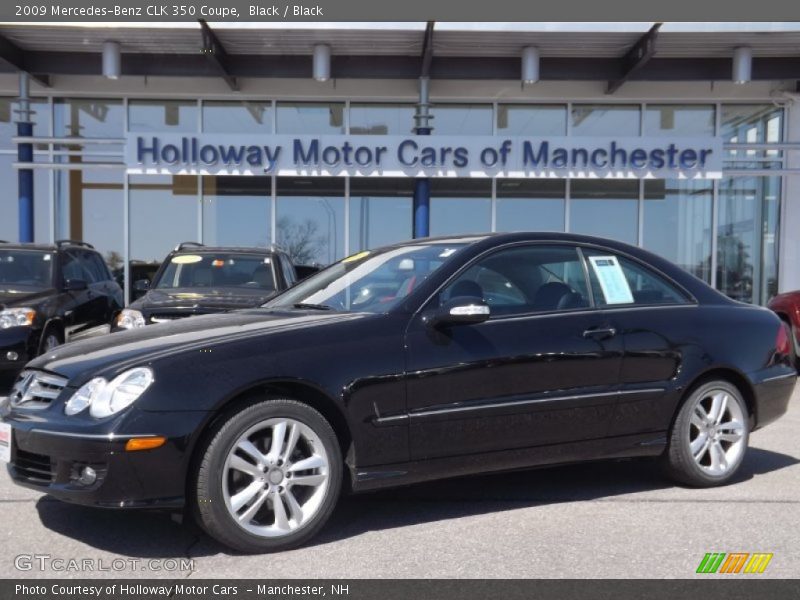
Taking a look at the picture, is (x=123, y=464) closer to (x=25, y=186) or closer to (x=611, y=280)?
(x=611, y=280)

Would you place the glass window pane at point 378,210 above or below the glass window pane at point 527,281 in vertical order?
above

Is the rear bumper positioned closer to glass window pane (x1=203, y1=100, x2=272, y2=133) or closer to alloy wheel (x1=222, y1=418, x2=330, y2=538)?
alloy wheel (x1=222, y1=418, x2=330, y2=538)

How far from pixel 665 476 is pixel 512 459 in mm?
1323

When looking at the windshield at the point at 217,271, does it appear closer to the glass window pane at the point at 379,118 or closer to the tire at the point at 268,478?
the tire at the point at 268,478

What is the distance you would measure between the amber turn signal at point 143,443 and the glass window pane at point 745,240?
1480 centimetres

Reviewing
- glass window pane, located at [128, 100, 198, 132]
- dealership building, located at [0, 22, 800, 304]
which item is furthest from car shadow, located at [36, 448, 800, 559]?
glass window pane, located at [128, 100, 198, 132]

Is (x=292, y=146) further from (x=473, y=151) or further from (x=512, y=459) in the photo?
(x=512, y=459)

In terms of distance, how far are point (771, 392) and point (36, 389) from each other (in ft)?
14.3

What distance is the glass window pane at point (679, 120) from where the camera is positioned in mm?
16344

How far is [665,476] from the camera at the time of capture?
529 centimetres

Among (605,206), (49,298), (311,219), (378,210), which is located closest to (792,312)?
(605,206)

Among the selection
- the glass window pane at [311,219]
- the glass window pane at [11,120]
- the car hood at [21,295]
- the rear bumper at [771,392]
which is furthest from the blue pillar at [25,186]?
the rear bumper at [771,392]

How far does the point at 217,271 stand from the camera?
959 centimetres
